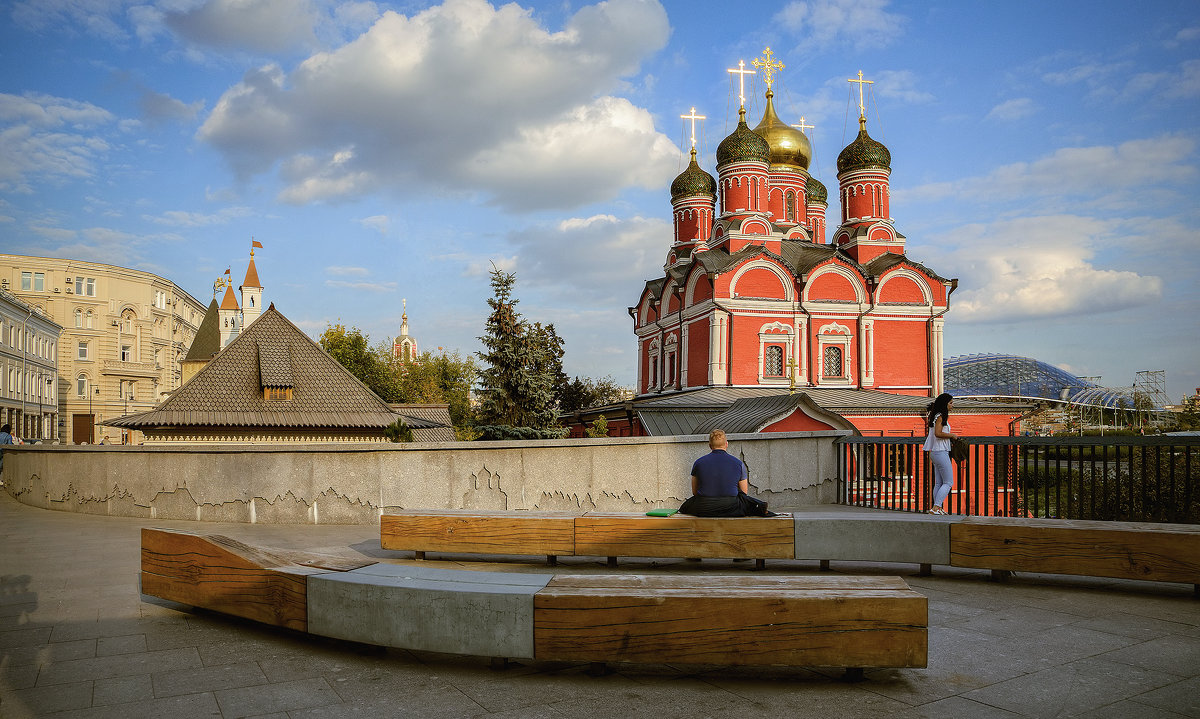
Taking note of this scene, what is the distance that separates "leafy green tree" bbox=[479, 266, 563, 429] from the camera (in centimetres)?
2850

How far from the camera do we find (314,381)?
917 inches

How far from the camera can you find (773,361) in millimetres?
40812

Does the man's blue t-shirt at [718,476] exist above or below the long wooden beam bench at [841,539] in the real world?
above

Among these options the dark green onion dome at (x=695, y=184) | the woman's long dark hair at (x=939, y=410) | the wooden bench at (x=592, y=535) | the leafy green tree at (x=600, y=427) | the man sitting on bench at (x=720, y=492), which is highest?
the dark green onion dome at (x=695, y=184)

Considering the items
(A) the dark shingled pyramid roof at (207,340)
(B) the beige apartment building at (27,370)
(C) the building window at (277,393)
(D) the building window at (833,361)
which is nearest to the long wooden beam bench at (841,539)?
(C) the building window at (277,393)

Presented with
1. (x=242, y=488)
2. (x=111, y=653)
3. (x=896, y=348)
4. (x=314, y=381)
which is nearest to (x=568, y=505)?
(x=242, y=488)

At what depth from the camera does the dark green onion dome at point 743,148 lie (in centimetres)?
4484

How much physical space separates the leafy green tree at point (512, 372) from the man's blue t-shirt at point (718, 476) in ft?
69.9

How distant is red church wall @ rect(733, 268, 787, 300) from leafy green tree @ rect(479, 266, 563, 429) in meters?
14.7

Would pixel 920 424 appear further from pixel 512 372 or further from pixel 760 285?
pixel 512 372

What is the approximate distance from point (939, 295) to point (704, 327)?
40.7 ft

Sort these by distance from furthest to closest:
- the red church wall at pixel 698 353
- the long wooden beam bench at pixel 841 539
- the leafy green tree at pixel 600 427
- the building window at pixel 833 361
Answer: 1. the building window at pixel 833 361
2. the red church wall at pixel 698 353
3. the leafy green tree at pixel 600 427
4. the long wooden beam bench at pixel 841 539

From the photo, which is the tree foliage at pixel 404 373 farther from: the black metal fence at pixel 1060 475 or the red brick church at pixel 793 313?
the black metal fence at pixel 1060 475

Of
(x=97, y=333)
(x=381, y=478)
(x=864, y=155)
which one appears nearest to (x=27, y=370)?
(x=97, y=333)
